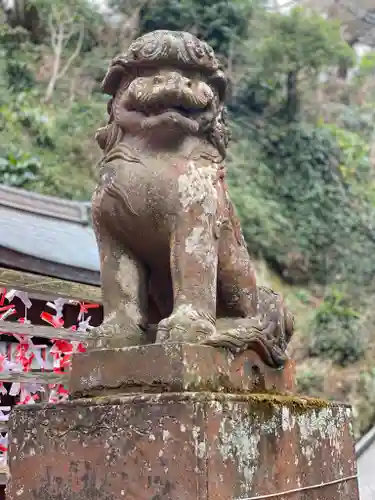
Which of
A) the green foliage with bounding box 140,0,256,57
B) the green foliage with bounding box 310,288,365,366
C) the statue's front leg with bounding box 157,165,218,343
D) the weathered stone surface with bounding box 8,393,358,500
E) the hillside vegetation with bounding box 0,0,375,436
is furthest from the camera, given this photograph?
the green foliage with bounding box 140,0,256,57

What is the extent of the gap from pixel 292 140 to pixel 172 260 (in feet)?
38.4

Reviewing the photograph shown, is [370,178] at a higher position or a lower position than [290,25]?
lower

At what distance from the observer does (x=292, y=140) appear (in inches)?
520

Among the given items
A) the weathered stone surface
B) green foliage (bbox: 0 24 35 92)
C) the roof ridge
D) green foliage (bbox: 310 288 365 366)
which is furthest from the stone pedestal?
green foliage (bbox: 0 24 35 92)

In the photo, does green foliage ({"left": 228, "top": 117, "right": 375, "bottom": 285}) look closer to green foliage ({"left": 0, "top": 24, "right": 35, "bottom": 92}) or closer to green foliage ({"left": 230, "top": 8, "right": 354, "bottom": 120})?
green foliage ({"left": 230, "top": 8, "right": 354, "bottom": 120})

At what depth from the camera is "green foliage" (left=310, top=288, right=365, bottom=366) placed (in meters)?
9.78

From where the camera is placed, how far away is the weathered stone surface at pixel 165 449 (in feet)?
5.57

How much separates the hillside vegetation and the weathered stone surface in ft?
27.6

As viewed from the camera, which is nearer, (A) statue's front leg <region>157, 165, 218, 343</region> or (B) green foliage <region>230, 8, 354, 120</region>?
(A) statue's front leg <region>157, 165, 218, 343</region>

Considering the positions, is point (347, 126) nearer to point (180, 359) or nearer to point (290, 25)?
point (290, 25)

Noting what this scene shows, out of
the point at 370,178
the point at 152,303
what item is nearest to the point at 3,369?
the point at 152,303

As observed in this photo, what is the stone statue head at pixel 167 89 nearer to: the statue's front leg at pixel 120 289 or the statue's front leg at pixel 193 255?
the statue's front leg at pixel 193 255

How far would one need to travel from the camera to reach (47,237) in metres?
5.97

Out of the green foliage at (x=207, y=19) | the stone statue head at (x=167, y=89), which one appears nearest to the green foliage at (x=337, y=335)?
the green foliage at (x=207, y=19)
